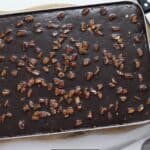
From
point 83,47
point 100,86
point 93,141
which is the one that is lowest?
point 93,141

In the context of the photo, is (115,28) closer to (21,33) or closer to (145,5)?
(145,5)

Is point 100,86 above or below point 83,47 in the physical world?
below

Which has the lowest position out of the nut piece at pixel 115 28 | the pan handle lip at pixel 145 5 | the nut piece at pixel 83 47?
the nut piece at pixel 83 47

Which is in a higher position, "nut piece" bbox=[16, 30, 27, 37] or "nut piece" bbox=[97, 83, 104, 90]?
"nut piece" bbox=[16, 30, 27, 37]

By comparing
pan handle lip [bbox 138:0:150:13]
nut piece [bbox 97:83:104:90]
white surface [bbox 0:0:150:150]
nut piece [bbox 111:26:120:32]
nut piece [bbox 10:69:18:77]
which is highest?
pan handle lip [bbox 138:0:150:13]

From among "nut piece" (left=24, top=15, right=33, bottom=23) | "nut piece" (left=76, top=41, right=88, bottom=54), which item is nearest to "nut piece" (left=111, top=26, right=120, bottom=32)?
"nut piece" (left=76, top=41, right=88, bottom=54)

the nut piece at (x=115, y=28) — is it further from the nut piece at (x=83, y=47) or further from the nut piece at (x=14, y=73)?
the nut piece at (x=14, y=73)

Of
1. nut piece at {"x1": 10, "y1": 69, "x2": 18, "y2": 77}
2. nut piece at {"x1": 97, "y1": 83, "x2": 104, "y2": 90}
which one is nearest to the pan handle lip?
nut piece at {"x1": 97, "y1": 83, "x2": 104, "y2": 90}

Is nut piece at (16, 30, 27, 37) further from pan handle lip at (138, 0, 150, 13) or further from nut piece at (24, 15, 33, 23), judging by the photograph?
pan handle lip at (138, 0, 150, 13)

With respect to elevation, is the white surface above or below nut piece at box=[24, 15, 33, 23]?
below

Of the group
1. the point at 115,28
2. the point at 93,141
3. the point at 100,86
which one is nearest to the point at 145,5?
the point at 115,28

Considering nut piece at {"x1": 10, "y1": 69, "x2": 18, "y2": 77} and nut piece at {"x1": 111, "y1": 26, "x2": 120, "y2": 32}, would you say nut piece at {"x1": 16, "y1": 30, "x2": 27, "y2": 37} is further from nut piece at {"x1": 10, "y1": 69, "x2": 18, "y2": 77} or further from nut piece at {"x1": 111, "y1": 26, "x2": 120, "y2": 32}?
nut piece at {"x1": 111, "y1": 26, "x2": 120, "y2": 32}

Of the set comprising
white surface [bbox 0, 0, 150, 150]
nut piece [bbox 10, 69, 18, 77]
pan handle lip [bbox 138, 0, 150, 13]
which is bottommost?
white surface [bbox 0, 0, 150, 150]

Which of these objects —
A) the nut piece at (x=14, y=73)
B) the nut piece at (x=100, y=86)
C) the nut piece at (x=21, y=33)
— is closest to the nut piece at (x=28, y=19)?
the nut piece at (x=21, y=33)
